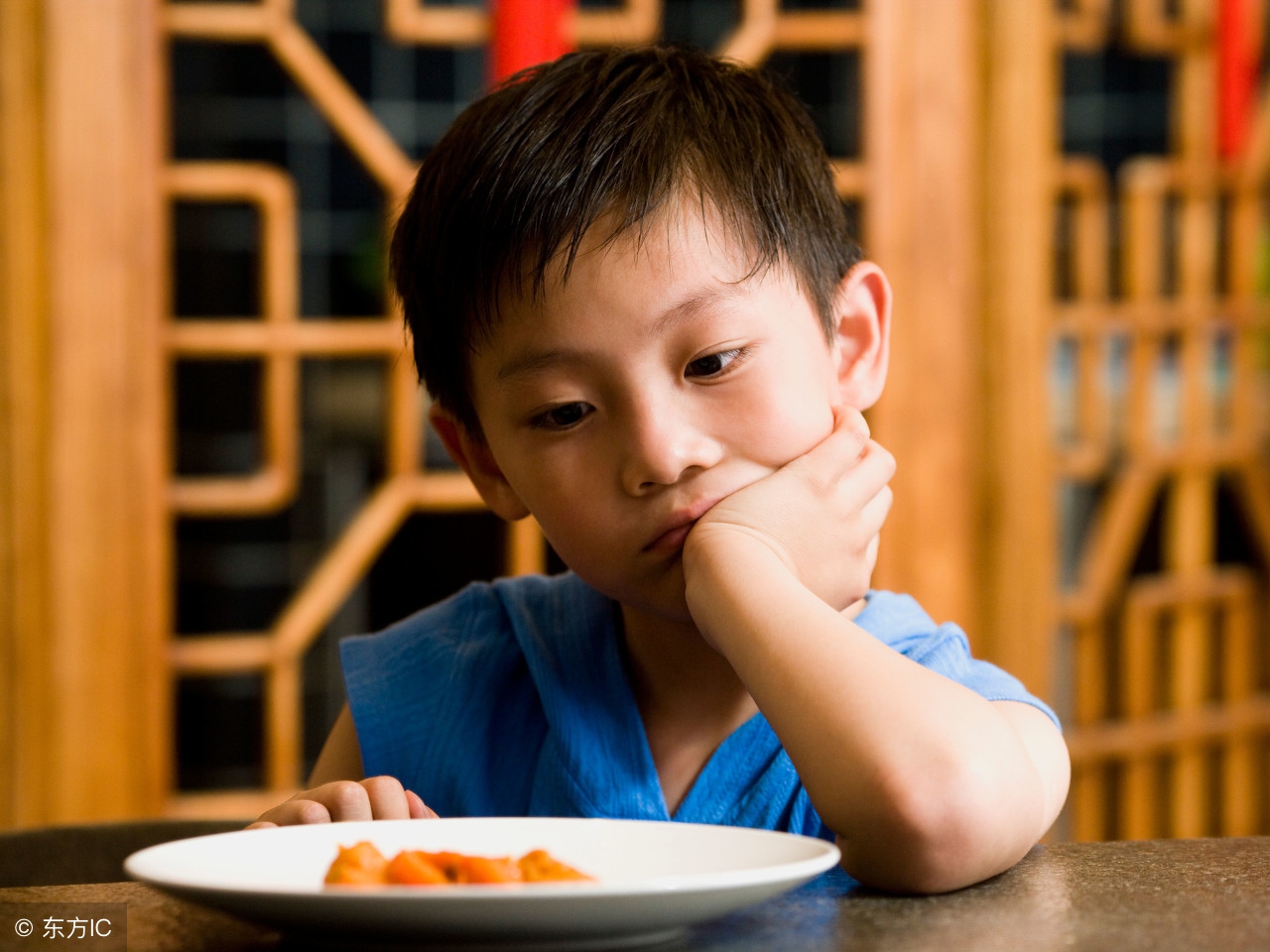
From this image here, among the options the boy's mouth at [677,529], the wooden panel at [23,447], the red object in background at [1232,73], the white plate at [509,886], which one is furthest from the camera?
the red object in background at [1232,73]

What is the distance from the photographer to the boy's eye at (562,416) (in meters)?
0.77

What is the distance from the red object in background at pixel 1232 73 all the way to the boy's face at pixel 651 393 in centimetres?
166

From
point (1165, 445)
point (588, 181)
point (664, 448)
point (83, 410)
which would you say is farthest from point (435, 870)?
point (1165, 445)

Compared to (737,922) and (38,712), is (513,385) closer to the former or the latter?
(737,922)

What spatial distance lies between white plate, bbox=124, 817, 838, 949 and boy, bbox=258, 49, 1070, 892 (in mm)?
74

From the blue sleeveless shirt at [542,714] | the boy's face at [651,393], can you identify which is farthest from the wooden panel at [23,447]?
the boy's face at [651,393]

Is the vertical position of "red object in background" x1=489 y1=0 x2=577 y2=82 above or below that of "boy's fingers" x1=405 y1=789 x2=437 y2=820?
above

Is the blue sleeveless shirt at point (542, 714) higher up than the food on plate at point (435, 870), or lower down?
lower down

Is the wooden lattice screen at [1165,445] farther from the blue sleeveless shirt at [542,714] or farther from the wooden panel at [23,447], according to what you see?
the wooden panel at [23,447]

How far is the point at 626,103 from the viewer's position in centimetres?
82

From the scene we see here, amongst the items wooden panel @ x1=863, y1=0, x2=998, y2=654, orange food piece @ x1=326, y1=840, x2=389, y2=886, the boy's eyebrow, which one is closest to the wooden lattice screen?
wooden panel @ x1=863, y1=0, x2=998, y2=654

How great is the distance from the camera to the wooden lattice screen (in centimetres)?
214

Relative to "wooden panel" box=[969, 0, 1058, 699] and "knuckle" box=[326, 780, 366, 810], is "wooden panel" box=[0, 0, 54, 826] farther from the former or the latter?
"wooden panel" box=[969, 0, 1058, 699]

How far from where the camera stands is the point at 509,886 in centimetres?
42
